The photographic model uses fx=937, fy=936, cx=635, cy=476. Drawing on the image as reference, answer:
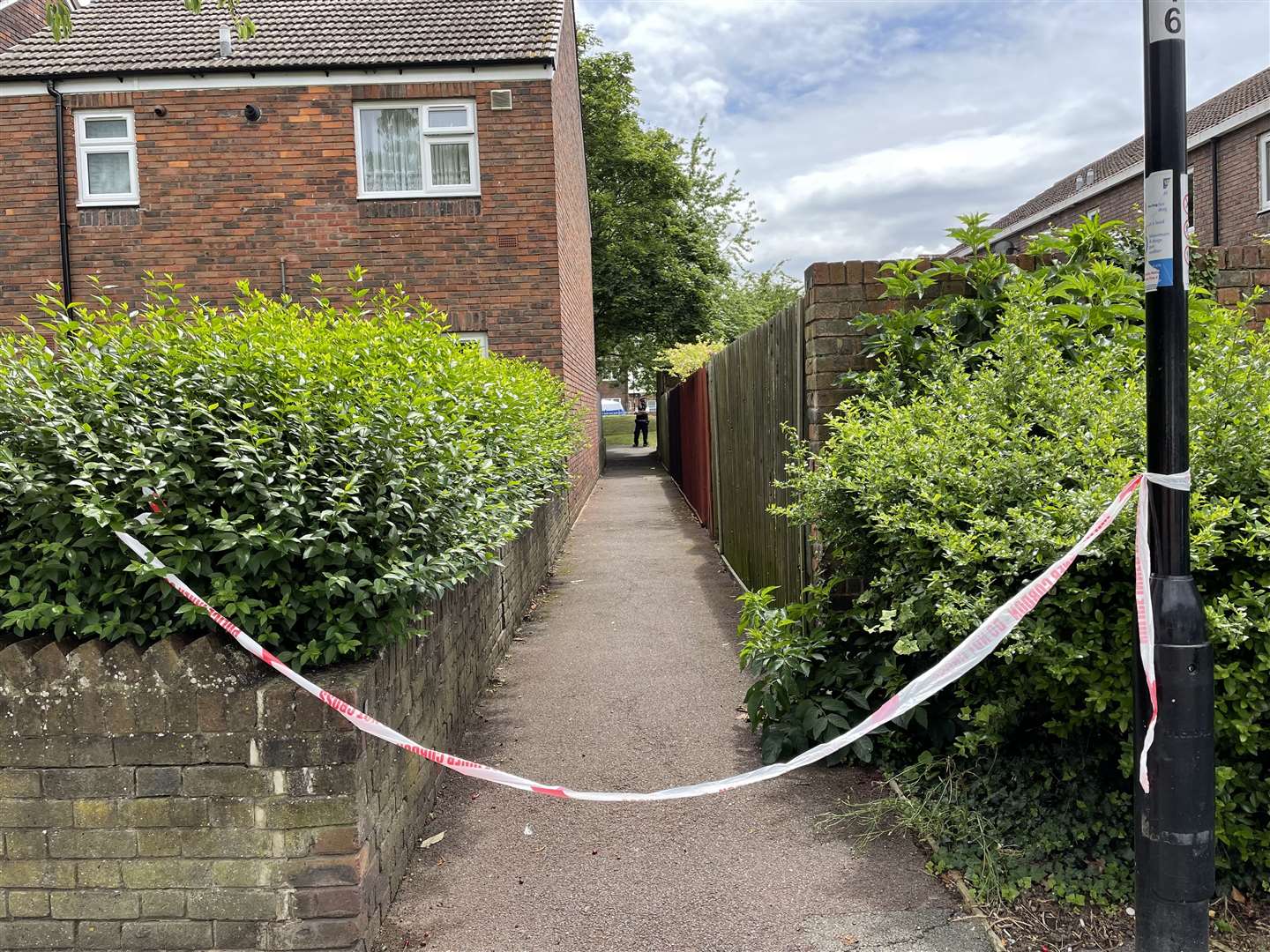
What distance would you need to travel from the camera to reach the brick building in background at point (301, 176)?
12617 millimetres

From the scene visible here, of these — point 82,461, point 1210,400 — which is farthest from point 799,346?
point 82,461

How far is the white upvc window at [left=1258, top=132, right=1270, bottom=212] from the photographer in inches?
742

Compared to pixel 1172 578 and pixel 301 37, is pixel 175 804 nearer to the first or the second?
pixel 1172 578

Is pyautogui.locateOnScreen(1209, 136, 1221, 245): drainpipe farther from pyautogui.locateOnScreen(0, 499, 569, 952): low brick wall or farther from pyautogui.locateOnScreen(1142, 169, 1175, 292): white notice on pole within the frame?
pyautogui.locateOnScreen(0, 499, 569, 952): low brick wall

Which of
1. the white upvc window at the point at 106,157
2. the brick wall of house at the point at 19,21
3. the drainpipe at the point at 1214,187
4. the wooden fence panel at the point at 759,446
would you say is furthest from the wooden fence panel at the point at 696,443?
the drainpipe at the point at 1214,187

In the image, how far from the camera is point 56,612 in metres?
2.74

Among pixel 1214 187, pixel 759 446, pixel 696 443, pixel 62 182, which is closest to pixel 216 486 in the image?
pixel 759 446

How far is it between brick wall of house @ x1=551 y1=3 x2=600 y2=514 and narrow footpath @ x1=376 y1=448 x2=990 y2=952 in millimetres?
7583

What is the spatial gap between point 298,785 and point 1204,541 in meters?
2.61

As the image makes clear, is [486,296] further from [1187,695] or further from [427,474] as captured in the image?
[1187,695]

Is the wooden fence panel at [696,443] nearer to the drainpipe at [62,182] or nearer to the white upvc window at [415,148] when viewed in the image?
the white upvc window at [415,148]

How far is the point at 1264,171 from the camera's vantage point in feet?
62.2

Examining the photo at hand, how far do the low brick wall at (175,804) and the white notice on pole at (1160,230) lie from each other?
2.40 m

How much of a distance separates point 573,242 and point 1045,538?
1393cm
